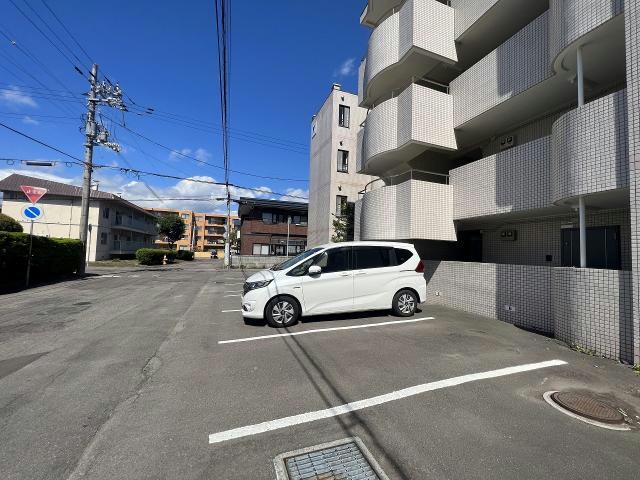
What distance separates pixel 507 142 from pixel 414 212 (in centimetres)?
339

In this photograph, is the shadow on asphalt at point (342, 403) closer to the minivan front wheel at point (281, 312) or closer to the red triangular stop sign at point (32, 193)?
the minivan front wheel at point (281, 312)

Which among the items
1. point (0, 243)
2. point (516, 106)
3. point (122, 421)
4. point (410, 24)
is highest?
point (410, 24)

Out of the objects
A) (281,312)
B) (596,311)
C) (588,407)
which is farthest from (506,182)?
(281,312)

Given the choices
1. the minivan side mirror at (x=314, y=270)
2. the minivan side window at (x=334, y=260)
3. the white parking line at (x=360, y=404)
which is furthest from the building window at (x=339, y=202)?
the white parking line at (x=360, y=404)

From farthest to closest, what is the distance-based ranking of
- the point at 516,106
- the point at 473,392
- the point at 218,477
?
the point at 516,106, the point at 473,392, the point at 218,477

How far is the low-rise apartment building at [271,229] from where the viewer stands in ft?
113

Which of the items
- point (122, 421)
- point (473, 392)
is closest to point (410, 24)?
point (473, 392)

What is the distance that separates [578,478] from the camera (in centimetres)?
228

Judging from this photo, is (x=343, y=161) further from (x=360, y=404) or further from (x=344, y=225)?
(x=360, y=404)

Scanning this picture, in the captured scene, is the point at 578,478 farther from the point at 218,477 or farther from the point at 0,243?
the point at 0,243

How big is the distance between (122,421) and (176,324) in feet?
13.6

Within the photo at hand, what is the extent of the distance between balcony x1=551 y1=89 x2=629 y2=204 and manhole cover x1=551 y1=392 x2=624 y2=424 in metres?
3.18

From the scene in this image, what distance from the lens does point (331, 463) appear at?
2.44 meters

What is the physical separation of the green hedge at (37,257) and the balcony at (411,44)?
1402cm
